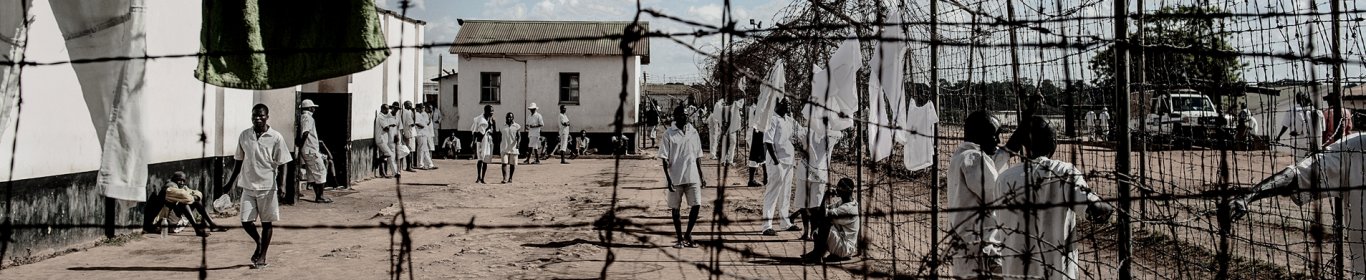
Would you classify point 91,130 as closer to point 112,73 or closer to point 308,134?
point 308,134

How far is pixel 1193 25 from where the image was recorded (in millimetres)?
3959

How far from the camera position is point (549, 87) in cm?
2456

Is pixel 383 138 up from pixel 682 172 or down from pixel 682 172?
up

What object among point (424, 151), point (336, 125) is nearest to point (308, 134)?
point (336, 125)

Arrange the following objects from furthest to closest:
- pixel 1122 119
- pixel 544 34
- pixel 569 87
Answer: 1. pixel 544 34
2. pixel 569 87
3. pixel 1122 119

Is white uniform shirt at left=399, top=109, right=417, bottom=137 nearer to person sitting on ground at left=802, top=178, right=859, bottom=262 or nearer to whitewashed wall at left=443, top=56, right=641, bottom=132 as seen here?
whitewashed wall at left=443, top=56, right=641, bottom=132

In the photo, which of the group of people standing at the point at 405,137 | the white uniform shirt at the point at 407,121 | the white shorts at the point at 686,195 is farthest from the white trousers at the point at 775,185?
the white uniform shirt at the point at 407,121

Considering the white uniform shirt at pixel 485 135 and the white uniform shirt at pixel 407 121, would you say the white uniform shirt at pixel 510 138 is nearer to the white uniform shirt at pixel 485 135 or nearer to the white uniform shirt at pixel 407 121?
the white uniform shirt at pixel 485 135

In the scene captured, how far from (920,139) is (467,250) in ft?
13.5

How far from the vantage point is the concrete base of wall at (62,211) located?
262 inches

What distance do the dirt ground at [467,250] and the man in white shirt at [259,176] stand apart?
34 centimetres

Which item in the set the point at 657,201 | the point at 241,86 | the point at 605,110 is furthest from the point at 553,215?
the point at 605,110

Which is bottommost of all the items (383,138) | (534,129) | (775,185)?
(775,185)

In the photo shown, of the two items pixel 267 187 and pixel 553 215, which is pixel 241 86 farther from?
pixel 553 215
